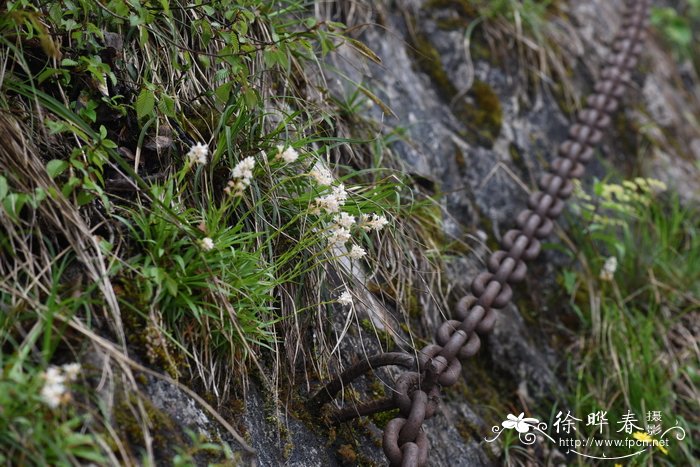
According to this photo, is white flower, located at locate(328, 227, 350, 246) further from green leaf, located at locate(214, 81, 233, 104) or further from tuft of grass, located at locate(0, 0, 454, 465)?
green leaf, located at locate(214, 81, 233, 104)

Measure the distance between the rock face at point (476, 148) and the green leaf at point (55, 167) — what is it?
79 centimetres

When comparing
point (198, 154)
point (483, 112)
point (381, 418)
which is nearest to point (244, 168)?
point (198, 154)

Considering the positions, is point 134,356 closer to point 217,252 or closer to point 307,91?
point 217,252

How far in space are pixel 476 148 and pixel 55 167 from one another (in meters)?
2.33

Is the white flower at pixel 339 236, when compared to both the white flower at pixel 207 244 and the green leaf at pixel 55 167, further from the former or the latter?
the green leaf at pixel 55 167

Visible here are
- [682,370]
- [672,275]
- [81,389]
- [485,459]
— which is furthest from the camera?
[672,275]

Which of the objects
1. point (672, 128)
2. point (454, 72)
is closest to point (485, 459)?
point (454, 72)

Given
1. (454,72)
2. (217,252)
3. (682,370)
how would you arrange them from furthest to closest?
(454,72), (682,370), (217,252)

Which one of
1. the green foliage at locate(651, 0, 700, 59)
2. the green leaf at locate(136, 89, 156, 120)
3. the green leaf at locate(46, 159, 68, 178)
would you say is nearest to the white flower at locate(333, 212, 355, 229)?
the green leaf at locate(136, 89, 156, 120)

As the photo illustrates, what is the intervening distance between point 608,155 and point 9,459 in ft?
12.2

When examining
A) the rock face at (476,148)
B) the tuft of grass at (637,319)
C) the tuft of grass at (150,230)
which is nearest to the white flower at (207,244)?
the tuft of grass at (150,230)

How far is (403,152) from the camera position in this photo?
3.05m

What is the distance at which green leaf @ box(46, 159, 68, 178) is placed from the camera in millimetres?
1678

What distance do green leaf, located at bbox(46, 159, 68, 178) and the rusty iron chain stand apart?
0.94 meters
